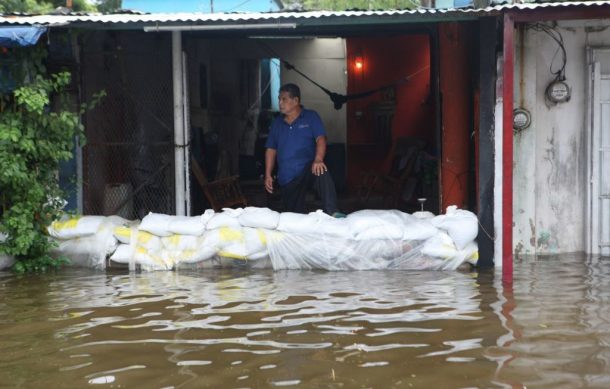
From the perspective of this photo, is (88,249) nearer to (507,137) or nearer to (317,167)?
(317,167)

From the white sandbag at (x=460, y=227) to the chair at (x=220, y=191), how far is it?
345 cm

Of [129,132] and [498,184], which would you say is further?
[129,132]

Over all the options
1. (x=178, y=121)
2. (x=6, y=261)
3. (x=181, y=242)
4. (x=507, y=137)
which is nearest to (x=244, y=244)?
(x=181, y=242)

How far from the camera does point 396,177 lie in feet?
41.8

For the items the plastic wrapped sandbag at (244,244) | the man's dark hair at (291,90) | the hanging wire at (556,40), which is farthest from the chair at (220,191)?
the hanging wire at (556,40)

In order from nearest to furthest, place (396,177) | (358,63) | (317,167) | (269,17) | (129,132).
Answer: (269,17), (317,167), (129,132), (396,177), (358,63)

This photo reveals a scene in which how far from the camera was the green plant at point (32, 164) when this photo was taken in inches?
297

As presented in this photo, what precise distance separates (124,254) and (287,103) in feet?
8.28

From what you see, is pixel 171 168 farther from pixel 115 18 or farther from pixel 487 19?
pixel 487 19

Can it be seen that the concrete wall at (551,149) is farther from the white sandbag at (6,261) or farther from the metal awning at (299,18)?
the white sandbag at (6,261)

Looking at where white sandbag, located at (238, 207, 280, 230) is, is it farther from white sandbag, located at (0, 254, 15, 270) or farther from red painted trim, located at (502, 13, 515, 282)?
white sandbag, located at (0, 254, 15, 270)

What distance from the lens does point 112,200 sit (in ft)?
31.7

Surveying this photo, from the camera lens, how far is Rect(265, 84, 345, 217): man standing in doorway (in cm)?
886

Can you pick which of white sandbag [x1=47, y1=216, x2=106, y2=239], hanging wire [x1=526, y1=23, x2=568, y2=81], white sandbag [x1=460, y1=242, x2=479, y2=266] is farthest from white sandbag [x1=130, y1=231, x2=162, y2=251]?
hanging wire [x1=526, y1=23, x2=568, y2=81]
